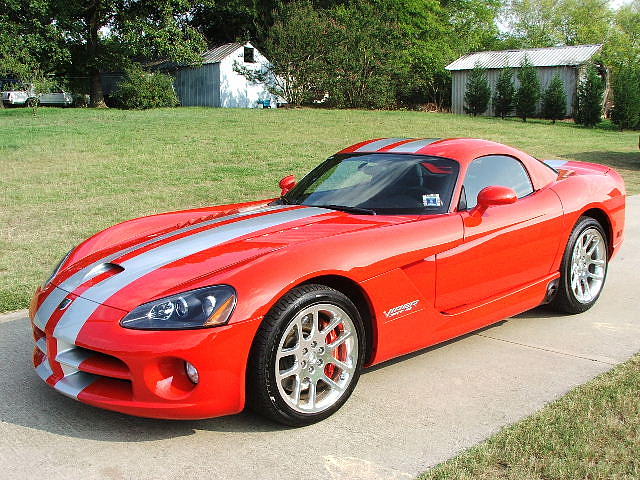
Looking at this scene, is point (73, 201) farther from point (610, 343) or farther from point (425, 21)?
point (425, 21)

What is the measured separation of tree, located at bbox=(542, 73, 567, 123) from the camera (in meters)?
31.0

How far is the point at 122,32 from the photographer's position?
3400 centimetres

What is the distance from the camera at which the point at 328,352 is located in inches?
134

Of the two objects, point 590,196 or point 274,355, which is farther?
point 590,196

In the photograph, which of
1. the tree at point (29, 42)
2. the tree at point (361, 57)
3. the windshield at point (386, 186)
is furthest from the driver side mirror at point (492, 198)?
the tree at point (361, 57)

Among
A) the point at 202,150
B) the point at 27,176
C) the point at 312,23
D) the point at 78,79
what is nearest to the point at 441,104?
the point at 312,23

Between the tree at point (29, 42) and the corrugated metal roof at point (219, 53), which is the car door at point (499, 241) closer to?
the tree at point (29, 42)

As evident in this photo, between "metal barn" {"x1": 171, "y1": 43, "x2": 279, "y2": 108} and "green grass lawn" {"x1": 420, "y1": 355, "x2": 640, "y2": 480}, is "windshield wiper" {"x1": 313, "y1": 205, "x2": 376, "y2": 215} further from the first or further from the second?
"metal barn" {"x1": 171, "y1": 43, "x2": 279, "y2": 108}

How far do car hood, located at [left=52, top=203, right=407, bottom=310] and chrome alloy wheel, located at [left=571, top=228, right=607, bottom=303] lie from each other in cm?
181

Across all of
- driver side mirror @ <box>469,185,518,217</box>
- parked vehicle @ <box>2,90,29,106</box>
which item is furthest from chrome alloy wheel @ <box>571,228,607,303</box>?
parked vehicle @ <box>2,90,29,106</box>

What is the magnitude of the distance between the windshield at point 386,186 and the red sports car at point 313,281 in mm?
12

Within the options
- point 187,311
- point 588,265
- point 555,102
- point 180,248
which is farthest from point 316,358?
point 555,102

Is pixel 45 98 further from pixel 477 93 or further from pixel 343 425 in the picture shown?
pixel 343 425

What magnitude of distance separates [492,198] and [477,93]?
3125cm
